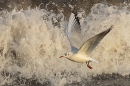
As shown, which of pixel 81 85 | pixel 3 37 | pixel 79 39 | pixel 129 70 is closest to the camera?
pixel 79 39

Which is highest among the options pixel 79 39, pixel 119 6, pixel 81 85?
pixel 119 6

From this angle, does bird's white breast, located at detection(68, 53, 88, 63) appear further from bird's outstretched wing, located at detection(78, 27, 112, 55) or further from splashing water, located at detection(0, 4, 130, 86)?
splashing water, located at detection(0, 4, 130, 86)

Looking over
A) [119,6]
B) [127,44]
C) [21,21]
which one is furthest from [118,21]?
[21,21]

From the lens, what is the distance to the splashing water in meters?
7.23

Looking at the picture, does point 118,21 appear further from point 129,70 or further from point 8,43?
point 8,43

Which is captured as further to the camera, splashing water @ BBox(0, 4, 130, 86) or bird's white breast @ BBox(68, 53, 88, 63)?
splashing water @ BBox(0, 4, 130, 86)

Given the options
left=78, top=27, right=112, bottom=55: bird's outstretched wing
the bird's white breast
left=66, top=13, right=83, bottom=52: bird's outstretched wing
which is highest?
left=66, top=13, right=83, bottom=52: bird's outstretched wing

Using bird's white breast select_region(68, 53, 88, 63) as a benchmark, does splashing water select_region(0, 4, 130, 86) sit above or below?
above

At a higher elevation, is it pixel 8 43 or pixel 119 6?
pixel 119 6

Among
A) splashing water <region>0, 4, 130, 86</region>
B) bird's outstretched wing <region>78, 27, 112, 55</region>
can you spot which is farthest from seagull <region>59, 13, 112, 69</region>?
splashing water <region>0, 4, 130, 86</region>

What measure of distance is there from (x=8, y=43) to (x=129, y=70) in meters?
2.54

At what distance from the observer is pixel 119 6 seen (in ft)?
32.8

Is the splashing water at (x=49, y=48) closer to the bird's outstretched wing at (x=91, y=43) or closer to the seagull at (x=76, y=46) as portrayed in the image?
the seagull at (x=76, y=46)

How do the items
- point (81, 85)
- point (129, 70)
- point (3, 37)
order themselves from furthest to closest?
point (3, 37) → point (129, 70) → point (81, 85)
